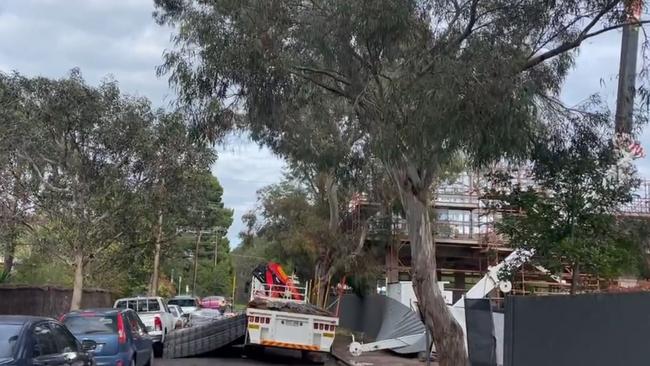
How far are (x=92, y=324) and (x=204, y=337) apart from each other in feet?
28.4

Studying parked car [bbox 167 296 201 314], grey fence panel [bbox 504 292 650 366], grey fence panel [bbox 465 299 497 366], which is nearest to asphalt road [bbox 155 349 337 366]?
grey fence panel [bbox 465 299 497 366]

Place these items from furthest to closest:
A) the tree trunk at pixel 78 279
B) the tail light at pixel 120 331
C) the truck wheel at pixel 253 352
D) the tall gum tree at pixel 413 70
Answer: the tree trunk at pixel 78 279
the truck wheel at pixel 253 352
the tail light at pixel 120 331
the tall gum tree at pixel 413 70

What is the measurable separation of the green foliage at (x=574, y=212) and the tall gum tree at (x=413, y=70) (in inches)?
32.8

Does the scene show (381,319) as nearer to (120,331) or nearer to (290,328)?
(290,328)

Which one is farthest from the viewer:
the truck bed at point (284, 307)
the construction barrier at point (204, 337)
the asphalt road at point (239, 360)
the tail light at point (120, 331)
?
the construction barrier at point (204, 337)

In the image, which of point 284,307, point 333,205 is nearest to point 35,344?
point 284,307

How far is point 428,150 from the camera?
13891mm

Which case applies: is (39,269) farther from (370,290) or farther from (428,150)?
(428,150)

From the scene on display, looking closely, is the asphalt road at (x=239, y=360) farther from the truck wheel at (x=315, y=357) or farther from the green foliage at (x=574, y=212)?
the green foliage at (x=574, y=212)

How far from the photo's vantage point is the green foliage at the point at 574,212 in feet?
44.7

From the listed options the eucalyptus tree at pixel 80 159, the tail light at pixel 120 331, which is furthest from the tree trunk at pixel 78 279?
the tail light at pixel 120 331

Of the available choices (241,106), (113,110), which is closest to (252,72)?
(241,106)

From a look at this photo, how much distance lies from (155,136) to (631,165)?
1567 cm

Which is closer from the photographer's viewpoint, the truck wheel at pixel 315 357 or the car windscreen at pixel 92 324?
the car windscreen at pixel 92 324
